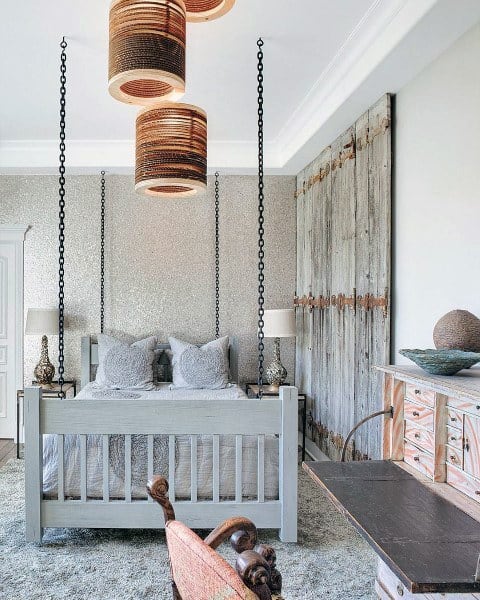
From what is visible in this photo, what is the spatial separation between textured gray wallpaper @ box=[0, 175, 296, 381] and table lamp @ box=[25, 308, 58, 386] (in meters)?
0.33

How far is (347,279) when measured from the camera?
4.37 meters

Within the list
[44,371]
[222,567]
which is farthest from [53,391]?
[222,567]

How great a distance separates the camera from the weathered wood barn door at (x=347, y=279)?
3725 millimetres

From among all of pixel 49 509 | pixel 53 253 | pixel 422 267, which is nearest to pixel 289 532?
pixel 49 509

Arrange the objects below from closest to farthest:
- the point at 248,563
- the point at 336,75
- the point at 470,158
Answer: the point at 248,563
the point at 470,158
the point at 336,75

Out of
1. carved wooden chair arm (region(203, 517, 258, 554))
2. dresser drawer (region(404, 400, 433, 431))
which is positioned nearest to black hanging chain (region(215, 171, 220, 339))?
dresser drawer (region(404, 400, 433, 431))

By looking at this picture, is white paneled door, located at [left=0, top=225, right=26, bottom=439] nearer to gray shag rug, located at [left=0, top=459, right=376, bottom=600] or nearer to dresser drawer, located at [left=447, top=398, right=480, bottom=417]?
gray shag rug, located at [left=0, top=459, right=376, bottom=600]

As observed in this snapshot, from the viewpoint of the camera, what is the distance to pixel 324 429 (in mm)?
4988

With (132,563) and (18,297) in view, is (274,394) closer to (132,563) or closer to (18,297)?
(132,563)

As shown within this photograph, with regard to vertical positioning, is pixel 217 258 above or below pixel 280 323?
above

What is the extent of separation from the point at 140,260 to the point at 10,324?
1.46m

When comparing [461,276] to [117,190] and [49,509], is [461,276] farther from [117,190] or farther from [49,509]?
[117,190]

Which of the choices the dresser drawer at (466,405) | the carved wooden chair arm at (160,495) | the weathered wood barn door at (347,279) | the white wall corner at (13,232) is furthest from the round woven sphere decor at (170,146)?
the white wall corner at (13,232)

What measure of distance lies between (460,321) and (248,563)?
168 cm
